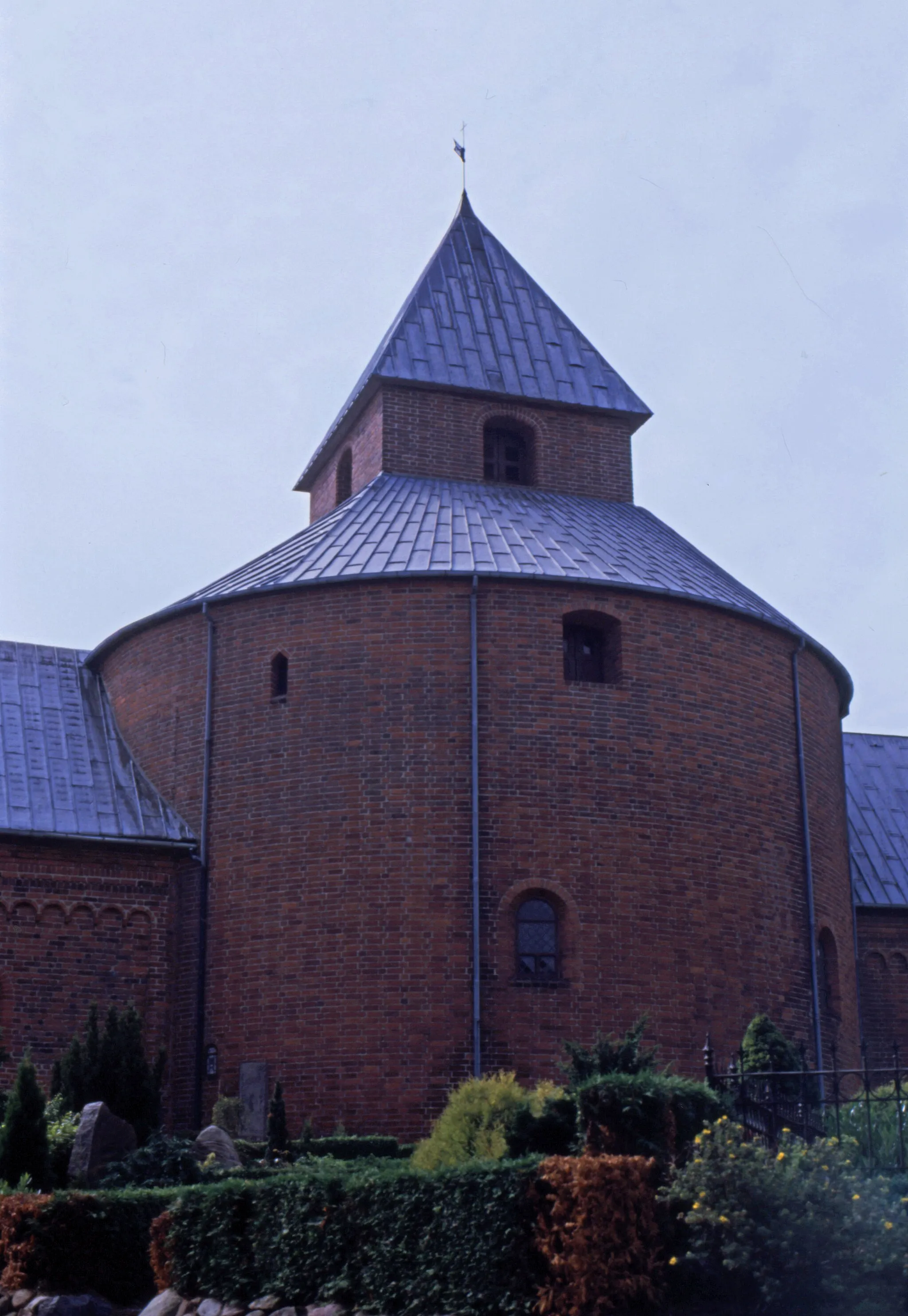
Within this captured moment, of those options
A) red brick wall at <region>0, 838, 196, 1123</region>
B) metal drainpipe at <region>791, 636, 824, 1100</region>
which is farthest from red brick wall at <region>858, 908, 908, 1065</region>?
red brick wall at <region>0, 838, 196, 1123</region>

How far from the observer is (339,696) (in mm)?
20969

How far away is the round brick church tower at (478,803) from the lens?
64.5ft

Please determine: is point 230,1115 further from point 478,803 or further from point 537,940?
point 478,803

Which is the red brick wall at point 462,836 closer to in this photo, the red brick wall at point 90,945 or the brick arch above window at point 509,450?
the red brick wall at point 90,945

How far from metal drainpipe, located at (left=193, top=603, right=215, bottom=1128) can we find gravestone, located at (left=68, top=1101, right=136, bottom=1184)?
12.1 ft

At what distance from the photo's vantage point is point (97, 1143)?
635 inches

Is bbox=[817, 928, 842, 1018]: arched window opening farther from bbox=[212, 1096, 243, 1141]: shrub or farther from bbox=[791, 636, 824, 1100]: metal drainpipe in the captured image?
bbox=[212, 1096, 243, 1141]: shrub

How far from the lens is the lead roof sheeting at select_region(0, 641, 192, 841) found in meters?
21.5

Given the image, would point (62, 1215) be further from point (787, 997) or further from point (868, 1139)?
point (787, 997)

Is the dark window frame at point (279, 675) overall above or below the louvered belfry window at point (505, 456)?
below

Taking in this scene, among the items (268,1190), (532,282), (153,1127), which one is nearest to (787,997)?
(153,1127)

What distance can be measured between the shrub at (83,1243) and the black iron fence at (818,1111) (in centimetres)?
512

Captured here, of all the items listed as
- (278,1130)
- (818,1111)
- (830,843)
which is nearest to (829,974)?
(830,843)

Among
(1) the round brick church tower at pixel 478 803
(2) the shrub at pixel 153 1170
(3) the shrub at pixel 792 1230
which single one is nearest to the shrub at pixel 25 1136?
(2) the shrub at pixel 153 1170
